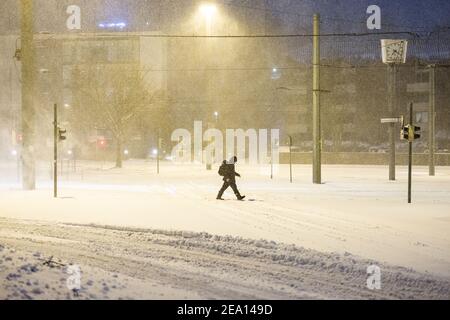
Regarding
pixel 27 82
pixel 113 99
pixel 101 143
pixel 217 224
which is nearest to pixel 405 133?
pixel 217 224

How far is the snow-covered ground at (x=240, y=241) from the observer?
8.31m

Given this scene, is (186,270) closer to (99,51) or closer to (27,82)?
(27,82)

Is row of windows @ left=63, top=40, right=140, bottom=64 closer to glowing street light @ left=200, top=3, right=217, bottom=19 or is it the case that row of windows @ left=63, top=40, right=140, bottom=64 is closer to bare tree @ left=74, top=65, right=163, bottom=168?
bare tree @ left=74, top=65, right=163, bottom=168

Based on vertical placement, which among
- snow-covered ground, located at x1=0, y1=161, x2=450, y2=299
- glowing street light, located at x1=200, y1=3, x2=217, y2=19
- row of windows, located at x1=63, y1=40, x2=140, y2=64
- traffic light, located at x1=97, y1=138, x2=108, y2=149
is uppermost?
row of windows, located at x1=63, y1=40, x2=140, y2=64

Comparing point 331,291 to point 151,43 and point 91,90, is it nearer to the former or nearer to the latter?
point 91,90

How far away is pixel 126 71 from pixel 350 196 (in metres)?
31.2

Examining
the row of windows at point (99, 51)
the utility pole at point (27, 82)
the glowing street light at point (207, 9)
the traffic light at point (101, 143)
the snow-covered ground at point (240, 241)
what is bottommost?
the snow-covered ground at point (240, 241)

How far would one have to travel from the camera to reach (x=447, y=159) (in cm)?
4931

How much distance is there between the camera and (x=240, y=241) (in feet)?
39.2

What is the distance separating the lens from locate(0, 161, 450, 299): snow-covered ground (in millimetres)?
8312

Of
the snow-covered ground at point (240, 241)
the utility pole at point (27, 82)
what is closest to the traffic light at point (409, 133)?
the snow-covered ground at point (240, 241)

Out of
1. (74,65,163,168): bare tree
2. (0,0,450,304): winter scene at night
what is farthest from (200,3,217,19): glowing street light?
(74,65,163,168): bare tree

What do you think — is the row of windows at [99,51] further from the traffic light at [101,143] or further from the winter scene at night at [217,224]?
the winter scene at night at [217,224]

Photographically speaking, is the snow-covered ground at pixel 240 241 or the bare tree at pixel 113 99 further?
the bare tree at pixel 113 99
